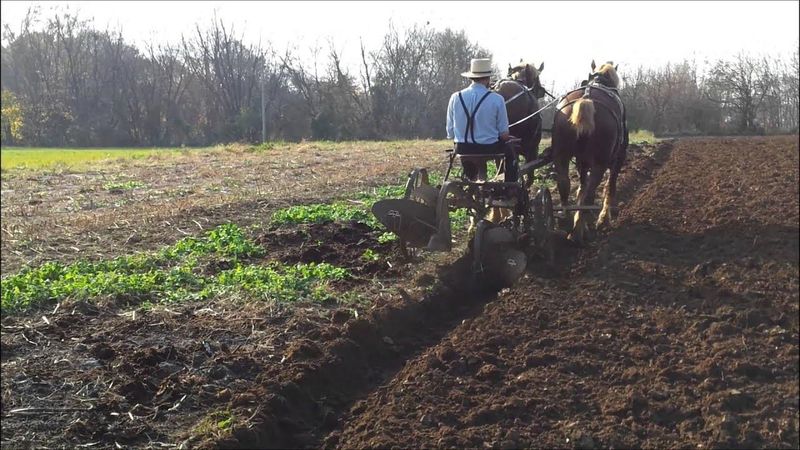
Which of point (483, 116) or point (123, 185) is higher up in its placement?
point (483, 116)

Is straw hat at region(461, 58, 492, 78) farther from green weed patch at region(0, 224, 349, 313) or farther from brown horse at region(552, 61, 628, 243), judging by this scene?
green weed patch at region(0, 224, 349, 313)

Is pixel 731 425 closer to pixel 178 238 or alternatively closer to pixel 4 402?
pixel 4 402

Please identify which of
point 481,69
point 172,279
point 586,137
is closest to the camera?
point 172,279

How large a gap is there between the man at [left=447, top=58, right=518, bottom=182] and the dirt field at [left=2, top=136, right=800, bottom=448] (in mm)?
1228

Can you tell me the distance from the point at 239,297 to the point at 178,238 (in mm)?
3213

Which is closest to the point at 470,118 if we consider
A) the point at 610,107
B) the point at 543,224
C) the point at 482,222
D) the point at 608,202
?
the point at 482,222

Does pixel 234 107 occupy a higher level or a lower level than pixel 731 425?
higher

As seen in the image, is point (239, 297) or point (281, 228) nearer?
point (239, 297)

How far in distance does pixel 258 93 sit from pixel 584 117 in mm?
50292

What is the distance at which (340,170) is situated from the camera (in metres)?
19.8

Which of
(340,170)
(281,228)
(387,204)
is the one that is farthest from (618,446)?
(340,170)

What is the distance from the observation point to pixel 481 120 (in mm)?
7875

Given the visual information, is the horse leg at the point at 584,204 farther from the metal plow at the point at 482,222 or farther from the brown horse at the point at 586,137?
the metal plow at the point at 482,222

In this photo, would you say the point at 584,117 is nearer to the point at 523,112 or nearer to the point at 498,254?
the point at 523,112
